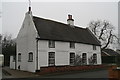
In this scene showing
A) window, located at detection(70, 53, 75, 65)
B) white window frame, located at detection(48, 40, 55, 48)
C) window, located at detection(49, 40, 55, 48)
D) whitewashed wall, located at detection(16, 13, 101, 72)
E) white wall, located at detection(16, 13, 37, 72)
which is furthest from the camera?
window, located at detection(70, 53, 75, 65)

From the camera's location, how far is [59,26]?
109 ft

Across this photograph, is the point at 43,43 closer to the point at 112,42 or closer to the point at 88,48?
the point at 88,48

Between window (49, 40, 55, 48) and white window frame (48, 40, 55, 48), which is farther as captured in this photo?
window (49, 40, 55, 48)

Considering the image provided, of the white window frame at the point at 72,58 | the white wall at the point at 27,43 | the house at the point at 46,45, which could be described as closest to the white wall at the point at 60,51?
the house at the point at 46,45

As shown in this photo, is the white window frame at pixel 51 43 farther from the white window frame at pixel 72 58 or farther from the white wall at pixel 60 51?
the white window frame at pixel 72 58

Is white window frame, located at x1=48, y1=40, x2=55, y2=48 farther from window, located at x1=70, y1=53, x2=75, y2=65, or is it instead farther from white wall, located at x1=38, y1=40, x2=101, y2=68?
window, located at x1=70, y1=53, x2=75, y2=65

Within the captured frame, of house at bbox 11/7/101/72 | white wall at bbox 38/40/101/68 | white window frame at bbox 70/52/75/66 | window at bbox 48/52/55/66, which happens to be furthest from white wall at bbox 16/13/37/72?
white window frame at bbox 70/52/75/66

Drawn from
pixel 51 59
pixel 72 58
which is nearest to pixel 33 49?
pixel 51 59

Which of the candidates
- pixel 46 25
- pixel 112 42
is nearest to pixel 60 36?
pixel 46 25

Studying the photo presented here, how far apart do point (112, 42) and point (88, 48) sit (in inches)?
773

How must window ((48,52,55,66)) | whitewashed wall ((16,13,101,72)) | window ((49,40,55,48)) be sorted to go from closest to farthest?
whitewashed wall ((16,13,101,72))
window ((48,52,55,66))
window ((49,40,55,48))

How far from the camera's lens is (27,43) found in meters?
28.4

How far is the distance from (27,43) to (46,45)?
11.3 feet

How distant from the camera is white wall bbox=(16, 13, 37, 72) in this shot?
26.6 m
